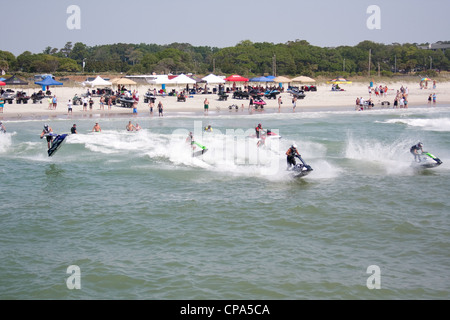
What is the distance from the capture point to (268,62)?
319ft

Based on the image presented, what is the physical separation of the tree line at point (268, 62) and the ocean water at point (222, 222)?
6297cm

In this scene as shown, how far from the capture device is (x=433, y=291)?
11.9 m

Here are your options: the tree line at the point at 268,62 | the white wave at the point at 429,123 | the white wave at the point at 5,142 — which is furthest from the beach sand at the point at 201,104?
the tree line at the point at 268,62

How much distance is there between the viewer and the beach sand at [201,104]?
45625 millimetres

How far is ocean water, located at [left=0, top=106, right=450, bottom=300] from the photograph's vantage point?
1241 centimetres

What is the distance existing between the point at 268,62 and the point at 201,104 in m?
47.4

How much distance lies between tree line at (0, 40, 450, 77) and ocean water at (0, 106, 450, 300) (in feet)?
207

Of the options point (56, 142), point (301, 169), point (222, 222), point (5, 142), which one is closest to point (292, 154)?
point (301, 169)

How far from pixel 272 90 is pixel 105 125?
2622 centimetres

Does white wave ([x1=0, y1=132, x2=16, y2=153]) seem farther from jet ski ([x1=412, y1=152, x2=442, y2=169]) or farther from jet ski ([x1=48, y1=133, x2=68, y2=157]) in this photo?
jet ski ([x1=412, y1=152, x2=442, y2=169])

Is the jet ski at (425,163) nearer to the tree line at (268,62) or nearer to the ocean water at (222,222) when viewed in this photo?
the ocean water at (222,222)

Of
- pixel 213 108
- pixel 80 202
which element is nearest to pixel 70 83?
pixel 213 108

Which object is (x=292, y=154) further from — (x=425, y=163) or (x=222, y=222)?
(x=425, y=163)

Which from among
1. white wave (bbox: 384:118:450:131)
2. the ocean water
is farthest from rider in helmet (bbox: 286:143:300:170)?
white wave (bbox: 384:118:450:131)
